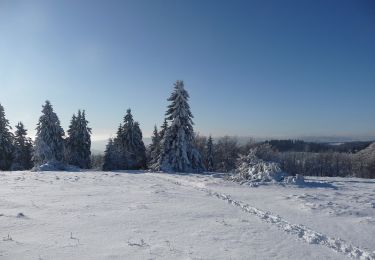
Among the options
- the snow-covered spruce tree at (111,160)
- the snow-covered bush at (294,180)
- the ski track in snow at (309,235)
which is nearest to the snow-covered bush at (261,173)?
the snow-covered bush at (294,180)

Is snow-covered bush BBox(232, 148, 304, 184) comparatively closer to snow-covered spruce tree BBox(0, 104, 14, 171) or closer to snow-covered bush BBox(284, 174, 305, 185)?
snow-covered bush BBox(284, 174, 305, 185)

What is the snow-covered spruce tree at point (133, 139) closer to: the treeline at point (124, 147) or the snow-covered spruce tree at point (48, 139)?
the treeline at point (124, 147)

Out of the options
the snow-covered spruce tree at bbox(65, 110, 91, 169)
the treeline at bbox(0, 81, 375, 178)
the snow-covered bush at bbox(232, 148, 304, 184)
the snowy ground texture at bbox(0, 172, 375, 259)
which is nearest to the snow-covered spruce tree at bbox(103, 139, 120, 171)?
the treeline at bbox(0, 81, 375, 178)

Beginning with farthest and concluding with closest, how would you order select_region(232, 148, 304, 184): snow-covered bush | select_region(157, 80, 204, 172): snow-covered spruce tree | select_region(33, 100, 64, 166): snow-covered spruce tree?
select_region(33, 100, 64, 166): snow-covered spruce tree → select_region(157, 80, 204, 172): snow-covered spruce tree → select_region(232, 148, 304, 184): snow-covered bush

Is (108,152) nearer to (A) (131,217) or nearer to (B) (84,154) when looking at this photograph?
(B) (84,154)

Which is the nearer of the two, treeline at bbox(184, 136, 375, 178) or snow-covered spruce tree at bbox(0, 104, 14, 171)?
snow-covered spruce tree at bbox(0, 104, 14, 171)

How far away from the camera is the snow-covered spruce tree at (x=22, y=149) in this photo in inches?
2048

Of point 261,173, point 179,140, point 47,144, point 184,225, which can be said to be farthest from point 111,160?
point 184,225

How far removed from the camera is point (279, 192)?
63.5ft

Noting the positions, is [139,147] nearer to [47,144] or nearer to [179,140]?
[47,144]

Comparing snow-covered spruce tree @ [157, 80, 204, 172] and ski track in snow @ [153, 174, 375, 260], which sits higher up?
snow-covered spruce tree @ [157, 80, 204, 172]

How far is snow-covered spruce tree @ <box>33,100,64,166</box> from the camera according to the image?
153 feet

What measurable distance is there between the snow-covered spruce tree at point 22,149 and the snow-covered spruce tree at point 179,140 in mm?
26043

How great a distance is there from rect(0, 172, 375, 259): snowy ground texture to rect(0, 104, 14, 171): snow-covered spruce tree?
116ft
